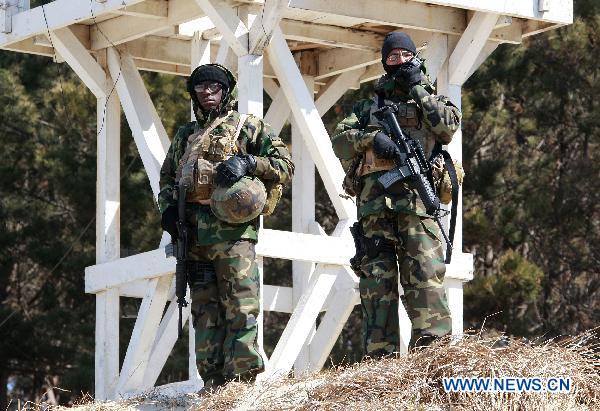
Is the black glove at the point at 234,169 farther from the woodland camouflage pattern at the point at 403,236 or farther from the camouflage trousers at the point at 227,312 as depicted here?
the woodland camouflage pattern at the point at 403,236

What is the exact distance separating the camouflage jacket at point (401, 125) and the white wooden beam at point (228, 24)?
8.32 feet

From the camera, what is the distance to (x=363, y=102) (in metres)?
11.5

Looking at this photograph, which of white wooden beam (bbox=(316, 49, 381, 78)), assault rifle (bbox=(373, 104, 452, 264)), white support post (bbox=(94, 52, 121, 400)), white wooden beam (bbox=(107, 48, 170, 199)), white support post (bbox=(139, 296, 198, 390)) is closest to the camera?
assault rifle (bbox=(373, 104, 452, 264))

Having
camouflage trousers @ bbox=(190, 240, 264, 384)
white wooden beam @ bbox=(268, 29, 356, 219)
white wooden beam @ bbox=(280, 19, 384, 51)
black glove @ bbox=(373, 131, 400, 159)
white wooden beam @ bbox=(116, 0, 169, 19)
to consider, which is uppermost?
white wooden beam @ bbox=(116, 0, 169, 19)

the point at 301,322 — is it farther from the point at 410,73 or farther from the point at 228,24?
the point at 410,73

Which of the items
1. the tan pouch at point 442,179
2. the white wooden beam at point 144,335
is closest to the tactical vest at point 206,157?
the tan pouch at point 442,179

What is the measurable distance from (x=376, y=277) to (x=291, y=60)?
3.64m

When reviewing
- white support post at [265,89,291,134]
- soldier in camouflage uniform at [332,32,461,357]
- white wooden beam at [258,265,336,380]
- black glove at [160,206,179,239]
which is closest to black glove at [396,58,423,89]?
soldier in camouflage uniform at [332,32,461,357]

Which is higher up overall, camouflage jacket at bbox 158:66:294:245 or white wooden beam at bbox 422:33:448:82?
white wooden beam at bbox 422:33:448:82

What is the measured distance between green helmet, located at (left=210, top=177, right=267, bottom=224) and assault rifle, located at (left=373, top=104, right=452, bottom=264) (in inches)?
31.1

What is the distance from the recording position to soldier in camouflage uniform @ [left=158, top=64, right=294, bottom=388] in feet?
37.0

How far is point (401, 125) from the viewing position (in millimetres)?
11234

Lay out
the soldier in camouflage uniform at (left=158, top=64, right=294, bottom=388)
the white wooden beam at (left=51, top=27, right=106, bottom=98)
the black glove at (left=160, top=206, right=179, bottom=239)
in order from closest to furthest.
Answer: the soldier in camouflage uniform at (left=158, top=64, right=294, bottom=388) → the black glove at (left=160, top=206, right=179, bottom=239) → the white wooden beam at (left=51, top=27, right=106, bottom=98)

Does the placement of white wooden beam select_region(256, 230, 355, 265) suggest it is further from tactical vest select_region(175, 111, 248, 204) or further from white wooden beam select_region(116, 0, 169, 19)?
tactical vest select_region(175, 111, 248, 204)
